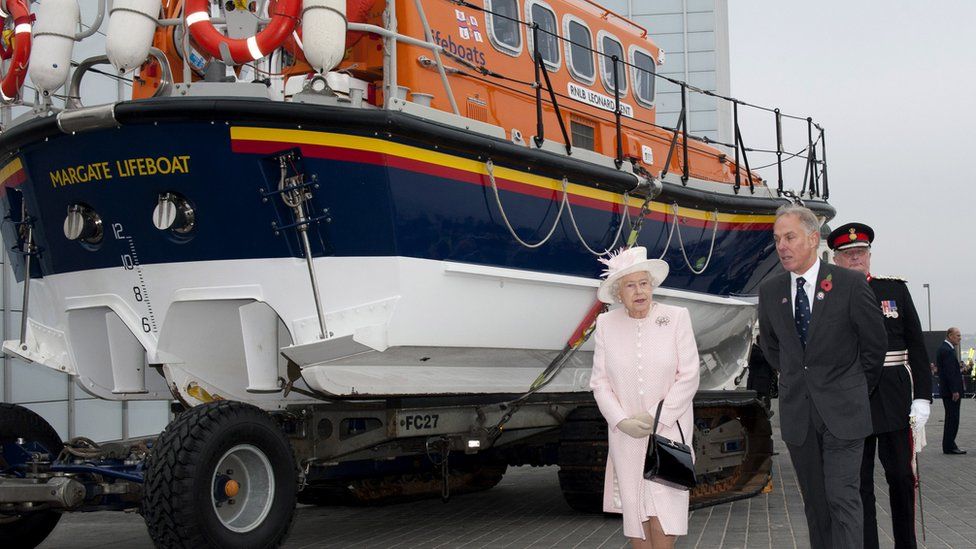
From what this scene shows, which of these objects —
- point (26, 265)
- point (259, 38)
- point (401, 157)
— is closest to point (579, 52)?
point (401, 157)

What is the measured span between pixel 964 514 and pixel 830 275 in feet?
12.5

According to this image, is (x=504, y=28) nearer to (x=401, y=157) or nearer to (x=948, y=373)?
(x=401, y=157)

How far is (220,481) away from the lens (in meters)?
5.47

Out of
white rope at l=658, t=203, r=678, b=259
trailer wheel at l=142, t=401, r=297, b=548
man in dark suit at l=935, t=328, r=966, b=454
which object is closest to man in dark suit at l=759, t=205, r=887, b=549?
trailer wheel at l=142, t=401, r=297, b=548

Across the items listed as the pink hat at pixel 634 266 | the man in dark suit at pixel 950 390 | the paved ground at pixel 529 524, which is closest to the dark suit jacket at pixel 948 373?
the man in dark suit at pixel 950 390

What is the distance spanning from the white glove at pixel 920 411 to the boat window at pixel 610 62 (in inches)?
175

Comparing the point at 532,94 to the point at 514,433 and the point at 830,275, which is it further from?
the point at 830,275

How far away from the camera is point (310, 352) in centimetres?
575

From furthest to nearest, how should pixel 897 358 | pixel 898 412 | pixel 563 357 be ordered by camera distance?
pixel 563 357 < pixel 897 358 < pixel 898 412

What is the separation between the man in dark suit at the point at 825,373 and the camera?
4.45 metres

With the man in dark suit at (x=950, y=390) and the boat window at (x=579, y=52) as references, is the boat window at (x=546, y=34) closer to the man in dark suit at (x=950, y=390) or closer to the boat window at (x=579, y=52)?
the boat window at (x=579, y=52)

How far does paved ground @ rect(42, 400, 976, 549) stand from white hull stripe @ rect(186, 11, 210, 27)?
3.33 metres

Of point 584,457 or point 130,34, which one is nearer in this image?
point 130,34

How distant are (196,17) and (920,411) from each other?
169 inches
